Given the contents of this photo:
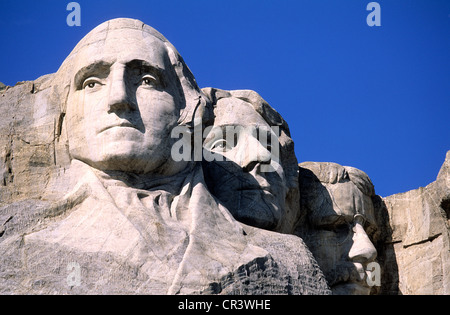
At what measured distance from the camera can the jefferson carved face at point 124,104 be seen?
12.6 meters

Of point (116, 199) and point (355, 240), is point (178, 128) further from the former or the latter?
point (355, 240)

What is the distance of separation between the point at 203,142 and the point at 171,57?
1.27 m

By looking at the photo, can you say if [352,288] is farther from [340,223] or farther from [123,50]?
[123,50]

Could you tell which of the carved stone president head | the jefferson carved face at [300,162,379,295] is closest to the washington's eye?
the carved stone president head

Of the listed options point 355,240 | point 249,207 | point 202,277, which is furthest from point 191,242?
point 355,240

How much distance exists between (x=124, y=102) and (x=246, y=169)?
184 cm

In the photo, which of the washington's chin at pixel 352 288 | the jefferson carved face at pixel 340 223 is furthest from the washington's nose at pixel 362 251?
the washington's chin at pixel 352 288

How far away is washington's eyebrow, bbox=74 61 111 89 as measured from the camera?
12.9 meters

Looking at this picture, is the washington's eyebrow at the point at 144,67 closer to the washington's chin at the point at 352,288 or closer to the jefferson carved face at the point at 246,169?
the jefferson carved face at the point at 246,169

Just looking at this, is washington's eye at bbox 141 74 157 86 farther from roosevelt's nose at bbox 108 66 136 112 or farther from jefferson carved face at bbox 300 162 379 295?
jefferson carved face at bbox 300 162 379 295

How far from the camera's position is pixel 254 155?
1397 cm

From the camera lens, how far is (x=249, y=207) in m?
13.7

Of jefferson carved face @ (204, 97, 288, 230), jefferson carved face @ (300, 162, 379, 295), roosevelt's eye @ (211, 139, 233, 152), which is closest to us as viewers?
jefferson carved face @ (204, 97, 288, 230)

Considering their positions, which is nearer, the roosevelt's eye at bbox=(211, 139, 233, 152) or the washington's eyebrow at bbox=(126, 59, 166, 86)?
the washington's eyebrow at bbox=(126, 59, 166, 86)
